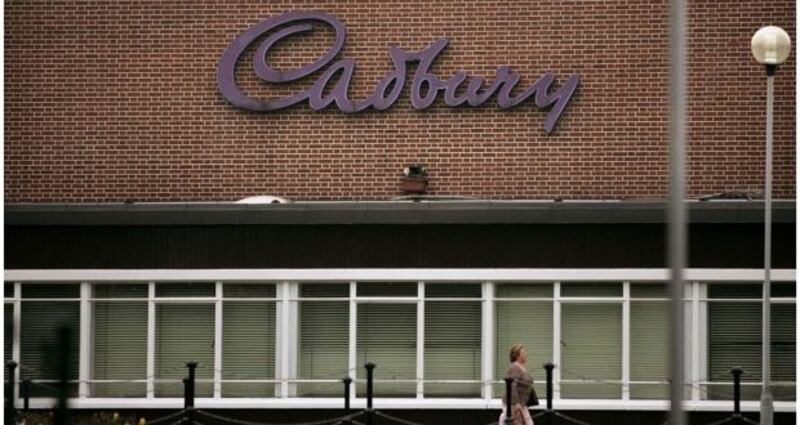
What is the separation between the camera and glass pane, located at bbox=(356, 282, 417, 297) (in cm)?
2650

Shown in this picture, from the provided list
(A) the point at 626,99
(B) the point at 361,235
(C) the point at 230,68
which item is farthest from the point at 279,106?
(A) the point at 626,99

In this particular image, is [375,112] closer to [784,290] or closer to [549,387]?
[549,387]

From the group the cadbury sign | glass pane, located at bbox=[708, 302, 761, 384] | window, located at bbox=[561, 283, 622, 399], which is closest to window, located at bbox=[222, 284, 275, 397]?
the cadbury sign

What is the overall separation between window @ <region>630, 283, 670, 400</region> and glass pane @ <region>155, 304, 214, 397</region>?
6.56 meters

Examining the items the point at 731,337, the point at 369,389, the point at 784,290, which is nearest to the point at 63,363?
the point at 369,389

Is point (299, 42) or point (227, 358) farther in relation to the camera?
point (299, 42)

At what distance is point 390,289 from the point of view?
26.5 m

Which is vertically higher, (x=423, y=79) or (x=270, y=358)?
(x=423, y=79)

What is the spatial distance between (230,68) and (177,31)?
116 cm

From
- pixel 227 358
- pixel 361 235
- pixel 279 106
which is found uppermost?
pixel 279 106

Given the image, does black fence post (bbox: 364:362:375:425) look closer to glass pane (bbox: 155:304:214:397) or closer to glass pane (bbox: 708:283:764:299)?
glass pane (bbox: 155:304:214:397)

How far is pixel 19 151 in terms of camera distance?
29547 millimetres

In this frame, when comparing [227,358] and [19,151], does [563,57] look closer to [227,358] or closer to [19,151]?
[227,358]

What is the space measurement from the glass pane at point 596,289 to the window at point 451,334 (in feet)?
4.77
